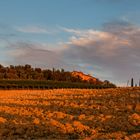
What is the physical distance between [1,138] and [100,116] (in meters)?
6.50

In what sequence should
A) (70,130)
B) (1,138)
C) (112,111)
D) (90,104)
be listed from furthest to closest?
(90,104), (112,111), (70,130), (1,138)

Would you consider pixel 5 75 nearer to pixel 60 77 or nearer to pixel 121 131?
pixel 60 77

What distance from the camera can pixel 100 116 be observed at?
22.6 meters

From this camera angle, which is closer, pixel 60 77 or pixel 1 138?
pixel 1 138

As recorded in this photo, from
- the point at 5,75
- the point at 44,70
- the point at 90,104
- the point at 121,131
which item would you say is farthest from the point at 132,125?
the point at 44,70

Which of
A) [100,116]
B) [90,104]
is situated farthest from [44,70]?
[100,116]

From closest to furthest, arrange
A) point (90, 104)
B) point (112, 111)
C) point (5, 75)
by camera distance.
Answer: point (112, 111)
point (90, 104)
point (5, 75)

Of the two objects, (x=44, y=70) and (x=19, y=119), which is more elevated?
(x=44, y=70)

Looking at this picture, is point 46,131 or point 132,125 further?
point 132,125

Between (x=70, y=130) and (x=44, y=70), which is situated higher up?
(x=44, y=70)

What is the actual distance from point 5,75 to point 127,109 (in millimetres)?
62056

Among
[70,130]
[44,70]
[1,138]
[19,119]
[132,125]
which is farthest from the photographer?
[44,70]

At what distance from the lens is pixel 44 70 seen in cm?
9362

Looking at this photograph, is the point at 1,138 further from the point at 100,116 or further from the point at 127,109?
the point at 127,109
